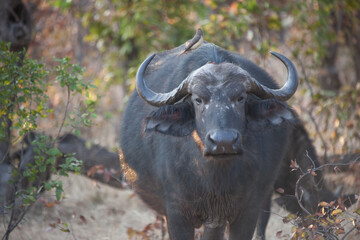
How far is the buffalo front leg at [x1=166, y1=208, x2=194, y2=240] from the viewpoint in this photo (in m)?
3.73

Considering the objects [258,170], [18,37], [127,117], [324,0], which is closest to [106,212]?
[127,117]

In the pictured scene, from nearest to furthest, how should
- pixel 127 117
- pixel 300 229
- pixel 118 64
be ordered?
pixel 300 229
pixel 127 117
pixel 118 64

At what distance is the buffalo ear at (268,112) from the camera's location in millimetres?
3645

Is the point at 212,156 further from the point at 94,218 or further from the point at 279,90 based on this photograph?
the point at 94,218

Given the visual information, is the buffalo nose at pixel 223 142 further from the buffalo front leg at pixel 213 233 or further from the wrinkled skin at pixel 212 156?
the buffalo front leg at pixel 213 233

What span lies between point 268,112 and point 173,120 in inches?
28.8

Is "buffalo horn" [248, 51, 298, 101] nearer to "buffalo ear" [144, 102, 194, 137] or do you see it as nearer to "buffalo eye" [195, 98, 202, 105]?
"buffalo eye" [195, 98, 202, 105]

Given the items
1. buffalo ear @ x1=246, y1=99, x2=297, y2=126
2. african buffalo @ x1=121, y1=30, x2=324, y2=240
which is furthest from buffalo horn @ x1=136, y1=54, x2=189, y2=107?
buffalo ear @ x1=246, y1=99, x2=297, y2=126

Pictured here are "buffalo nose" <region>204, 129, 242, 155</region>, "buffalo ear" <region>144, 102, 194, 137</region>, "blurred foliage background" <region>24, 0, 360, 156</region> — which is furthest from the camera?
"blurred foliage background" <region>24, 0, 360, 156</region>

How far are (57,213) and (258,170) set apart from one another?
2784 mm

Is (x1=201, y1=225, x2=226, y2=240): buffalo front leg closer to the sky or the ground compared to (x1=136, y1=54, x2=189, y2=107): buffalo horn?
closer to the ground

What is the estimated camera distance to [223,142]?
307 centimetres

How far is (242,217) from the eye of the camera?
12.4 feet

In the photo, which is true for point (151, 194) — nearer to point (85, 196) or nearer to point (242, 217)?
point (242, 217)
